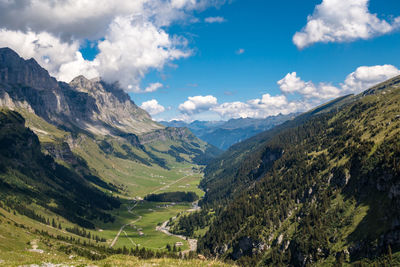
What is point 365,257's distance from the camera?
93.8 metres

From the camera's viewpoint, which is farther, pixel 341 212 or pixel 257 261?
pixel 257 261

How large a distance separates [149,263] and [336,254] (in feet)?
357

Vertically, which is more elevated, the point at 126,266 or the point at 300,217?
the point at 126,266

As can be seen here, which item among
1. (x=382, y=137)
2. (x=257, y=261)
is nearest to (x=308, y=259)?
(x=257, y=261)

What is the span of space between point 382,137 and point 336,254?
80.2 metres

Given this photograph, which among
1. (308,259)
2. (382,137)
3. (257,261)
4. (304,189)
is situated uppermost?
(382,137)

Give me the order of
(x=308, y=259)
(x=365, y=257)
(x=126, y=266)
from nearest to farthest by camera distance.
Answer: (x=126, y=266)
(x=365, y=257)
(x=308, y=259)

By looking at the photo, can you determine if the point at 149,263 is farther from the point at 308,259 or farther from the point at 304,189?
the point at 304,189

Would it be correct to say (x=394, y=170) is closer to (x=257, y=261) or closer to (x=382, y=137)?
(x=382, y=137)

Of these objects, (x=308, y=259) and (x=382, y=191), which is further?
(x=308, y=259)

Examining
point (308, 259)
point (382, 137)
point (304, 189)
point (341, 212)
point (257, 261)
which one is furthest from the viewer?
point (304, 189)

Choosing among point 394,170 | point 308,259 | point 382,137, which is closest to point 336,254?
point 308,259

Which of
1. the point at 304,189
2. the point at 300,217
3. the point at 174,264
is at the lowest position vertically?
the point at 300,217

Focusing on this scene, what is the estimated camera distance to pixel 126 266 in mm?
30328
